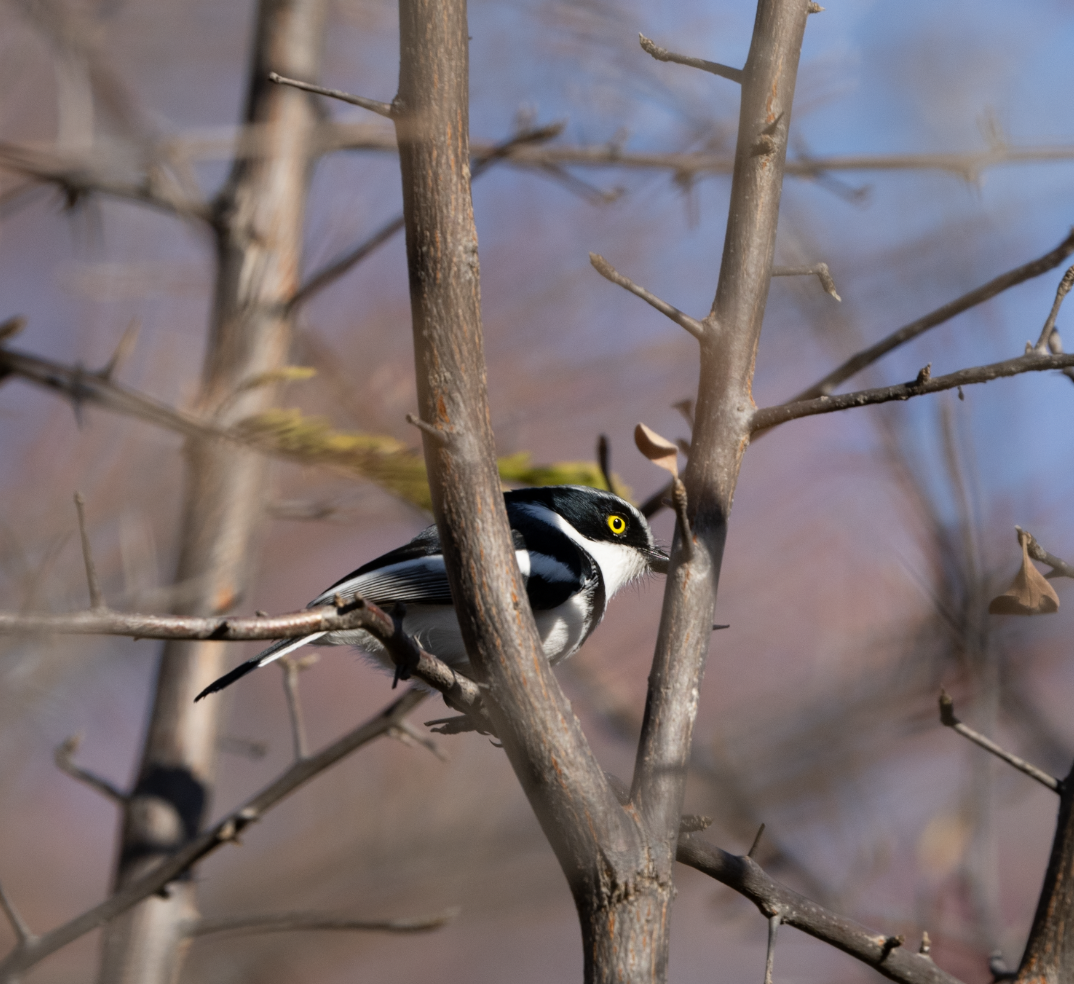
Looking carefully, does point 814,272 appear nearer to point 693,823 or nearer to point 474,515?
point 474,515

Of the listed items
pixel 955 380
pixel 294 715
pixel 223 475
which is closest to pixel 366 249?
pixel 223 475

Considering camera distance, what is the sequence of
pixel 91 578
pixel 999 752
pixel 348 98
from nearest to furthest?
pixel 91 578, pixel 348 98, pixel 999 752

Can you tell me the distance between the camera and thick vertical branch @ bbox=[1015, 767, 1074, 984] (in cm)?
153

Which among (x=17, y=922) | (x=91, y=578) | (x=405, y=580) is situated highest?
(x=405, y=580)

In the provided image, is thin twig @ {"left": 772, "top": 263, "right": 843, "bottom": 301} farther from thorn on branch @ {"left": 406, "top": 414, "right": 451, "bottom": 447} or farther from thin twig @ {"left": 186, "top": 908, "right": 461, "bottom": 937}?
thin twig @ {"left": 186, "top": 908, "right": 461, "bottom": 937}

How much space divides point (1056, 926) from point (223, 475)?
2.27 meters

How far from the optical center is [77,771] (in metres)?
2.80

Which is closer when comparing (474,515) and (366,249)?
(474,515)

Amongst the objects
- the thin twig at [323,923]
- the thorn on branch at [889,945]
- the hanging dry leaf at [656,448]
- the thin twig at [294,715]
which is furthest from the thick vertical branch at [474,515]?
the thin twig at [294,715]

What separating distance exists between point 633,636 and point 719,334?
6.51 feet

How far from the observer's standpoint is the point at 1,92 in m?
2.56

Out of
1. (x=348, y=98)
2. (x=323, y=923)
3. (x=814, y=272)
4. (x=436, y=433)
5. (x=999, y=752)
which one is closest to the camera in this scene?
(x=436, y=433)

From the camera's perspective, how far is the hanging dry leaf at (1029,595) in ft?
5.54

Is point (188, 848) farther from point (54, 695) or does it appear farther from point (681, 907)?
point (681, 907)
